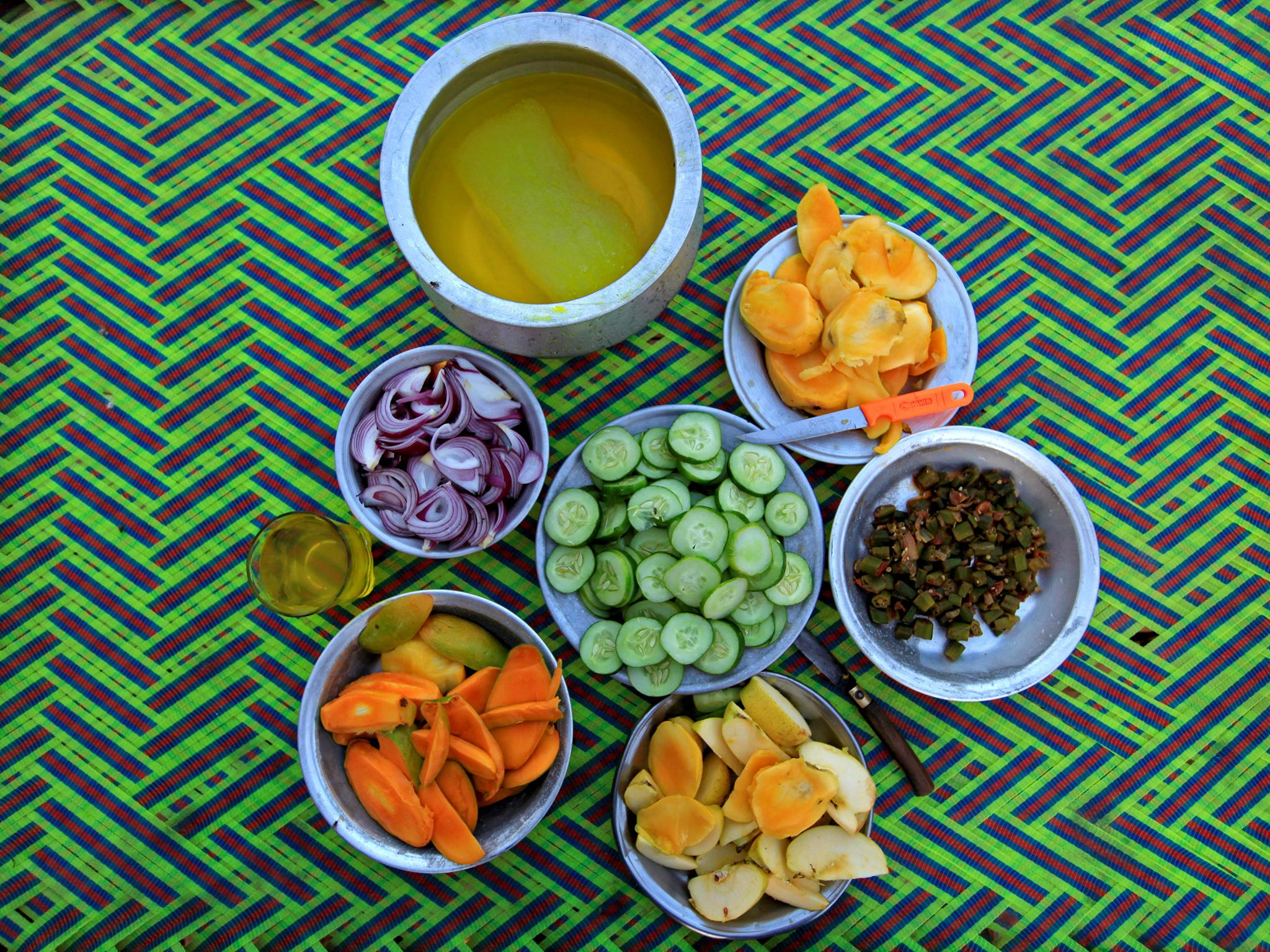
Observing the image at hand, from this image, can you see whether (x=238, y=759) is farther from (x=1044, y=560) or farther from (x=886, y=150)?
(x=886, y=150)

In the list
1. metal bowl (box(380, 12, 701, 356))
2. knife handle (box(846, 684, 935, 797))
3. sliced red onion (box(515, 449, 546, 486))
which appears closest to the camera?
metal bowl (box(380, 12, 701, 356))

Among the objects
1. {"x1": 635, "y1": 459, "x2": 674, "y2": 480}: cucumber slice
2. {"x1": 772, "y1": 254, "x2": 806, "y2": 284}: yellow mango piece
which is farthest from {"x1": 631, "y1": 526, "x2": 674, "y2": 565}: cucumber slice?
{"x1": 772, "y1": 254, "x2": 806, "y2": 284}: yellow mango piece

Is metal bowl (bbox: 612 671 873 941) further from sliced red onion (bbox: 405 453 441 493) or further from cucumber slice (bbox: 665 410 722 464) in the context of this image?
sliced red onion (bbox: 405 453 441 493)

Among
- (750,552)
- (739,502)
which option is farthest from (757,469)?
(750,552)

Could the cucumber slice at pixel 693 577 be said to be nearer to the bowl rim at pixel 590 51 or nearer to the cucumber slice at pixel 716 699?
the cucumber slice at pixel 716 699

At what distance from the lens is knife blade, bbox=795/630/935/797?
1.79 meters

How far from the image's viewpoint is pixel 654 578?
1.67 meters

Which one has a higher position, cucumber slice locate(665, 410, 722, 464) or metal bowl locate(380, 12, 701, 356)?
metal bowl locate(380, 12, 701, 356)

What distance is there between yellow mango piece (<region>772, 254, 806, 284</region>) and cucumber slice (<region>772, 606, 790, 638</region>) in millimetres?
623

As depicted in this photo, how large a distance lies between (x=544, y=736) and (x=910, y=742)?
762mm

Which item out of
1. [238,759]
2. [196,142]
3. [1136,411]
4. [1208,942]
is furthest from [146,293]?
[1208,942]

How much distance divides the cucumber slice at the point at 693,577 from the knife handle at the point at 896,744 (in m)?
0.41

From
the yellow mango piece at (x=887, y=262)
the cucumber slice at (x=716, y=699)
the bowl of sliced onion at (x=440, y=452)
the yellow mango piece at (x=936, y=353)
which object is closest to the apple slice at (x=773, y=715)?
the cucumber slice at (x=716, y=699)

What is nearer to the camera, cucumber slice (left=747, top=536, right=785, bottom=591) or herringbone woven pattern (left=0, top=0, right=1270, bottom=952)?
cucumber slice (left=747, top=536, right=785, bottom=591)
